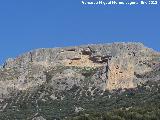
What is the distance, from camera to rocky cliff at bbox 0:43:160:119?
94875 mm

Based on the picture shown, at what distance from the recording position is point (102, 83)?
93750 mm

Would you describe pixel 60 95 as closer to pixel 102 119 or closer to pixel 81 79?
pixel 81 79

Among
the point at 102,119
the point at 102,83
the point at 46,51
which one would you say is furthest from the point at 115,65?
the point at 102,119

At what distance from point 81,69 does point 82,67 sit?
2.34 metres

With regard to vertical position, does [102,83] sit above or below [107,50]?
below

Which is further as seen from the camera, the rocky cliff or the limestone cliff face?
the limestone cliff face

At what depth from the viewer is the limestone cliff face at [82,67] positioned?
3765 inches

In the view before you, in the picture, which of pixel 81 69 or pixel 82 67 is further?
pixel 82 67

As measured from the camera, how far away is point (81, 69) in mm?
106750

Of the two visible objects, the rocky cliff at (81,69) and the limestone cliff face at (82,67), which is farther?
the limestone cliff face at (82,67)

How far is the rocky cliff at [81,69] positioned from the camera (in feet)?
311

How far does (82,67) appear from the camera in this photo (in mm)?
109062

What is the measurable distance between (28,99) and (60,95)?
5.01 meters

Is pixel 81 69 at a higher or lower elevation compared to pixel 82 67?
lower
